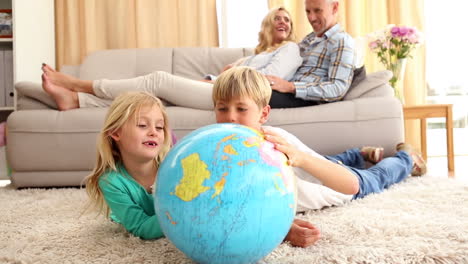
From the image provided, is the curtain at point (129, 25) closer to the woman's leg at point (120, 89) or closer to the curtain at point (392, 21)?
the curtain at point (392, 21)

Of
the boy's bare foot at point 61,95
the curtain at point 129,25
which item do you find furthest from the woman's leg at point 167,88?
the curtain at point 129,25

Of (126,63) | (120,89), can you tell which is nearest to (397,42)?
(120,89)

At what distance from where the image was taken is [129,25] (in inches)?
162

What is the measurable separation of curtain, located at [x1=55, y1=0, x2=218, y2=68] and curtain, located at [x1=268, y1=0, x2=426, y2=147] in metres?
0.72

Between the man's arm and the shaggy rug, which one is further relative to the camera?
the man's arm

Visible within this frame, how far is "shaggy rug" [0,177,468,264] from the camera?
1.10 m

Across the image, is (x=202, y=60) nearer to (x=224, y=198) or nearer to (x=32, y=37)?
(x=32, y=37)

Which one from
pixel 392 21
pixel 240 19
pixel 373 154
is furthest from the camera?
pixel 240 19

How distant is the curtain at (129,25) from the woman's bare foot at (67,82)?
1516 mm

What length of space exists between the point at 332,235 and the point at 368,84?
1.57 metres

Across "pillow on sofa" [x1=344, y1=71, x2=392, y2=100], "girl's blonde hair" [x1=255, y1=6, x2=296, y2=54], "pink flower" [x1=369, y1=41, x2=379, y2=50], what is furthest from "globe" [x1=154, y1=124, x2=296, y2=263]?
"pink flower" [x1=369, y1=41, x2=379, y2=50]

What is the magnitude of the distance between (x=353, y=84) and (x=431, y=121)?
2.11m

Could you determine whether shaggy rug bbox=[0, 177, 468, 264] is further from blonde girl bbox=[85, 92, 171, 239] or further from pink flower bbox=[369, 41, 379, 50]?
pink flower bbox=[369, 41, 379, 50]

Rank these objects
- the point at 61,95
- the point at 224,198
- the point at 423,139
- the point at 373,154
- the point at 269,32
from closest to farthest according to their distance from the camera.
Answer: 1. the point at 224,198
2. the point at 373,154
3. the point at 61,95
4. the point at 269,32
5. the point at 423,139
